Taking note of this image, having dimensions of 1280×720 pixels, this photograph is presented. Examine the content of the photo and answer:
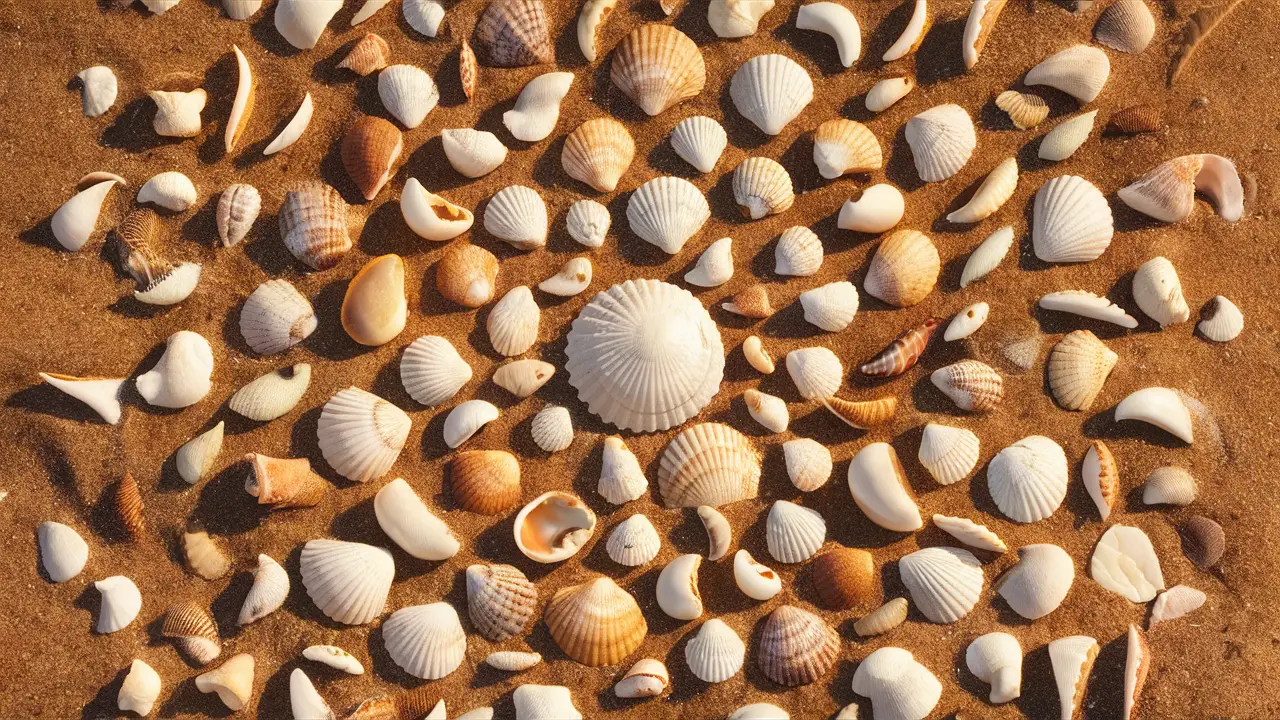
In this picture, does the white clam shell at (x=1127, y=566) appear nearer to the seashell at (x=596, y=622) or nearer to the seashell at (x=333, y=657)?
the seashell at (x=596, y=622)

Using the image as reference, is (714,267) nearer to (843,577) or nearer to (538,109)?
(538,109)

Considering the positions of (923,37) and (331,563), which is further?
(923,37)

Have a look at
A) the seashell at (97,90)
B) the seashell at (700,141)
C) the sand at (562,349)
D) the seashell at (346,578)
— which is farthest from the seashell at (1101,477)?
the seashell at (97,90)

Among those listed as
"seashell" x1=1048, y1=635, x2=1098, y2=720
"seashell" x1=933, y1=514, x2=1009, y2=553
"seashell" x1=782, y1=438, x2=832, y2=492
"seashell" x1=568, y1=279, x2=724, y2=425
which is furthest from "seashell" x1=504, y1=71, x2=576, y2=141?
"seashell" x1=1048, y1=635, x2=1098, y2=720

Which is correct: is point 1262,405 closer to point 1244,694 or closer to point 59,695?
point 1244,694

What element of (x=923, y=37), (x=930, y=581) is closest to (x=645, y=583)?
(x=930, y=581)

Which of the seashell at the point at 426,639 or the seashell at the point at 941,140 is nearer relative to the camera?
the seashell at the point at 426,639
